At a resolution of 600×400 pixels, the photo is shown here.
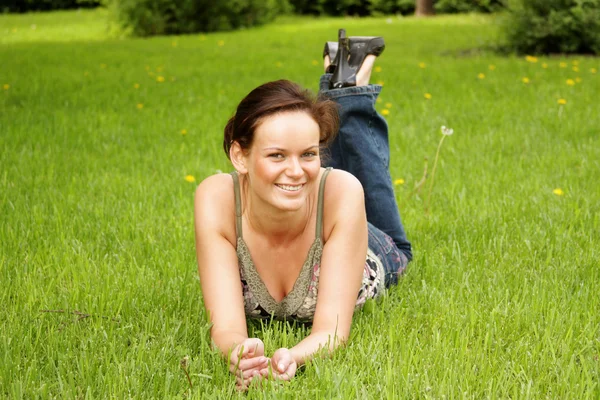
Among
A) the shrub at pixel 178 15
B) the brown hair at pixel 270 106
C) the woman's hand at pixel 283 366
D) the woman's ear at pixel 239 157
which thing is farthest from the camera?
the shrub at pixel 178 15

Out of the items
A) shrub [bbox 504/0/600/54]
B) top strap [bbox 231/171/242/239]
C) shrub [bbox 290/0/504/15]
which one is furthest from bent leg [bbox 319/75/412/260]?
shrub [bbox 290/0/504/15]

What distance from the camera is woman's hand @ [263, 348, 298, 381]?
6.12 feet

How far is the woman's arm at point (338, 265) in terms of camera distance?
2.06 metres

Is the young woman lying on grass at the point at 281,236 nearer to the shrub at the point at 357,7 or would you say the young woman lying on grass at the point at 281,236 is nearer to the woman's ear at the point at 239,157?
the woman's ear at the point at 239,157

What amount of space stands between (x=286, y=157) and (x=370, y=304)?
639mm

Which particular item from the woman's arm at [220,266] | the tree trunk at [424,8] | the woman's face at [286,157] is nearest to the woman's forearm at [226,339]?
the woman's arm at [220,266]

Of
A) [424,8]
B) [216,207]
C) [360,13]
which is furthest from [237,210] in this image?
[360,13]

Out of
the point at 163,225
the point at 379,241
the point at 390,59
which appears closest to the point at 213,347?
the point at 379,241

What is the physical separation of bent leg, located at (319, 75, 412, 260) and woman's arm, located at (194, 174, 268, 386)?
29.4 inches

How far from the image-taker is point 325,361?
1.98 meters

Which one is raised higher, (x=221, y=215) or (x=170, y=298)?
(x=221, y=215)

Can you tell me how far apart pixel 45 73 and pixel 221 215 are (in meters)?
6.06

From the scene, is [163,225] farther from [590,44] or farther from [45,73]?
[590,44]

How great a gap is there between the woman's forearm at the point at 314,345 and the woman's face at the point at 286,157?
1.20ft
